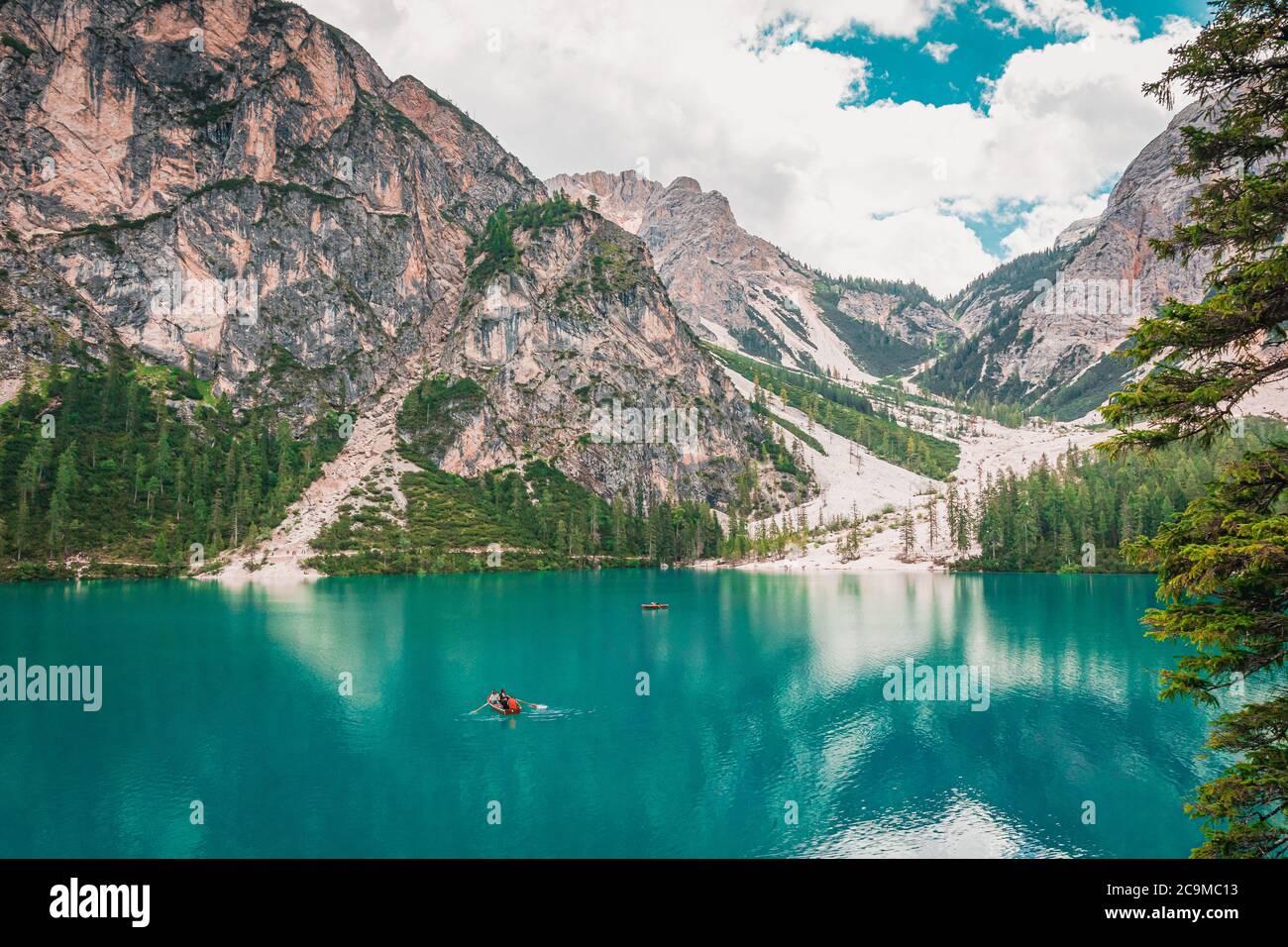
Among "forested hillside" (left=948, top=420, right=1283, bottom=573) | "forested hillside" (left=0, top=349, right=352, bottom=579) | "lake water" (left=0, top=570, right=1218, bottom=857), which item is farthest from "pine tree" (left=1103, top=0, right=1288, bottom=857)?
"forested hillside" (left=0, top=349, right=352, bottom=579)

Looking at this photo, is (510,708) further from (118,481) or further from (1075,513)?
(1075,513)

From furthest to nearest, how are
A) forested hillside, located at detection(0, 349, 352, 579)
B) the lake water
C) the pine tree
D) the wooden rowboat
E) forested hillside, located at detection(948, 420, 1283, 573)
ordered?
forested hillside, located at detection(948, 420, 1283, 573)
forested hillside, located at detection(0, 349, 352, 579)
the wooden rowboat
the lake water
the pine tree

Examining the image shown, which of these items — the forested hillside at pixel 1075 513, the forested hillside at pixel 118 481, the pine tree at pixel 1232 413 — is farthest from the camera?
the forested hillside at pixel 1075 513

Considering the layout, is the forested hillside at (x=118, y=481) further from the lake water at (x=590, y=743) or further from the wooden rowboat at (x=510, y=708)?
the wooden rowboat at (x=510, y=708)

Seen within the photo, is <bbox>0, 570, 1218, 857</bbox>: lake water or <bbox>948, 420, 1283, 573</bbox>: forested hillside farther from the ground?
<bbox>948, 420, 1283, 573</bbox>: forested hillside

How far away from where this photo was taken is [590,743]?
44281mm

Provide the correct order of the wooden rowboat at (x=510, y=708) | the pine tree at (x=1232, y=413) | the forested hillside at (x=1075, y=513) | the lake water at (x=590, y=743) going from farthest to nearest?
the forested hillside at (x=1075, y=513) → the wooden rowboat at (x=510, y=708) → the lake water at (x=590, y=743) → the pine tree at (x=1232, y=413)

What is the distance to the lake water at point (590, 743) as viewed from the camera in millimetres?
31781

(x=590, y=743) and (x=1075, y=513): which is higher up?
(x=1075, y=513)

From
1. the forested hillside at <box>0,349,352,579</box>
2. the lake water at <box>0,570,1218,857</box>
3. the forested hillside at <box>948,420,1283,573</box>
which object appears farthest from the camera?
the forested hillside at <box>948,420,1283,573</box>

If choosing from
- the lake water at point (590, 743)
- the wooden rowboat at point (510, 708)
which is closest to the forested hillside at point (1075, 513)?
the lake water at point (590, 743)

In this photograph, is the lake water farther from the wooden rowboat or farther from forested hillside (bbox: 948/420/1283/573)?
forested hillside (bbox: 948/420/1283/573)

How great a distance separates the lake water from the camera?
31781mm

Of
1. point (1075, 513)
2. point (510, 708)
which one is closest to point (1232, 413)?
point (510, 708)
